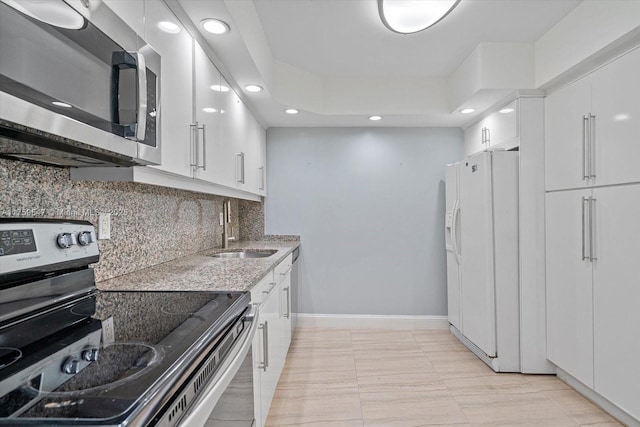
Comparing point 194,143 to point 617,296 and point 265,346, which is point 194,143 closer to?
point 265,346

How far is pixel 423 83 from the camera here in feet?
11.4

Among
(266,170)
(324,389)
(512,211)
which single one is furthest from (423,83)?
(324,389)

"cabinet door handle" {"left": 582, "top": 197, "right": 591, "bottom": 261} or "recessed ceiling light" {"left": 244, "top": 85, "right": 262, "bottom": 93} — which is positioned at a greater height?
"recessed ceiling light" {"left": 244, "top": 85, "right": 262, "bottom": 93}

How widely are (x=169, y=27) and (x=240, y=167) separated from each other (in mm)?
1215

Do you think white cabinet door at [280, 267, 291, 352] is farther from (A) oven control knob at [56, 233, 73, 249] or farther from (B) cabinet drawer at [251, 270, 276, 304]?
(A) oven control knob at [56, 233, 73, 249]

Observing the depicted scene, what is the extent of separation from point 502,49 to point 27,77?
3.01 metres

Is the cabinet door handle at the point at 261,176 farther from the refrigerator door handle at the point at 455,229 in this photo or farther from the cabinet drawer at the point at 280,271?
the refrigerator door handle at the point at 455,229

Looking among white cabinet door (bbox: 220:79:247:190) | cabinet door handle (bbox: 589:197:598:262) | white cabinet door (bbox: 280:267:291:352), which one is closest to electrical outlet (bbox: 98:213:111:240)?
white cabinet door (bbox: 220:79:247:190)

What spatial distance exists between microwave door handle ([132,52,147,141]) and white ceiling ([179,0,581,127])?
719 millimetres

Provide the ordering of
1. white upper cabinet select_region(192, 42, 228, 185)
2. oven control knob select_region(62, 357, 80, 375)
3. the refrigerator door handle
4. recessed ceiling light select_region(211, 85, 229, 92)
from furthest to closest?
the refrigerator door handle
recessed ceiling light select_region(211, 85, 229, 92)
white upper cabinet select_region(192, 42, 228, 185)
oven control knob select_region(62, 357, 80, 375)

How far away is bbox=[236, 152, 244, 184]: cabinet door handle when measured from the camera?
262cm

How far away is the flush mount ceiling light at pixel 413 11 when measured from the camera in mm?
1698

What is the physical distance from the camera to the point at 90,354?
2.63 feet

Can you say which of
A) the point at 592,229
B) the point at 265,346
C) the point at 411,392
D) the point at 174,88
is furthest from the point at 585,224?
the point at 174,88
